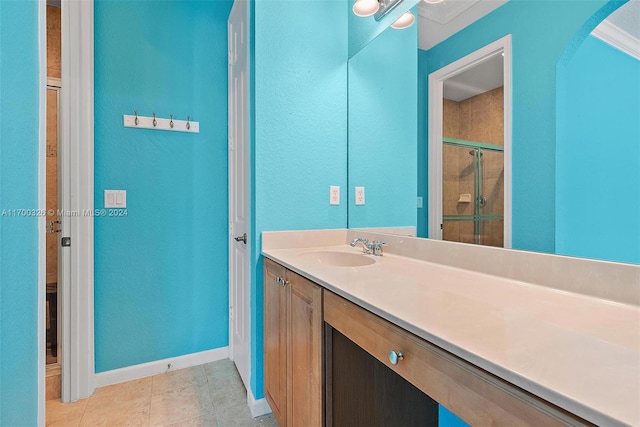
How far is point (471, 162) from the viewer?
1135 millimetres

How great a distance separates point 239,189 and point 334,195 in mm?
619

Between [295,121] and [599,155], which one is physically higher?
[295,121]

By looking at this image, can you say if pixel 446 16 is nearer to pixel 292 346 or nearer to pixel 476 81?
pixel 476 81

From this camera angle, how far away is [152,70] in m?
1.97

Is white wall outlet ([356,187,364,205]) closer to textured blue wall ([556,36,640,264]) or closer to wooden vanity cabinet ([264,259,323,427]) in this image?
wooden vanity cabinet ([264,259,323,427])

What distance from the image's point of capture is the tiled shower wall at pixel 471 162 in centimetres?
103

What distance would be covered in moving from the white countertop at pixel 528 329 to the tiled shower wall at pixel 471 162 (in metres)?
0.19

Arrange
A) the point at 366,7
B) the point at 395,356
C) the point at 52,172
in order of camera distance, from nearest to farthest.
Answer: the point at 395,356 < the point at 366,7 < the point at 52,172

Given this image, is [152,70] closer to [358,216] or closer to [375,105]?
[375,105]

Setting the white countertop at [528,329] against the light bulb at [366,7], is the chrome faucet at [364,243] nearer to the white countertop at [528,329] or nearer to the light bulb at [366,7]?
the white countertop at [528,329]

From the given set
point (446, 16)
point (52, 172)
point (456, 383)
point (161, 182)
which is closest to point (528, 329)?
point (456, 383)

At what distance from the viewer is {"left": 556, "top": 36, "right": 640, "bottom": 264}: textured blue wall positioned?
73cm

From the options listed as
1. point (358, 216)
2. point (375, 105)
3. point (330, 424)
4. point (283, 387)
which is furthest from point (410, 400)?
point (375, 105)
